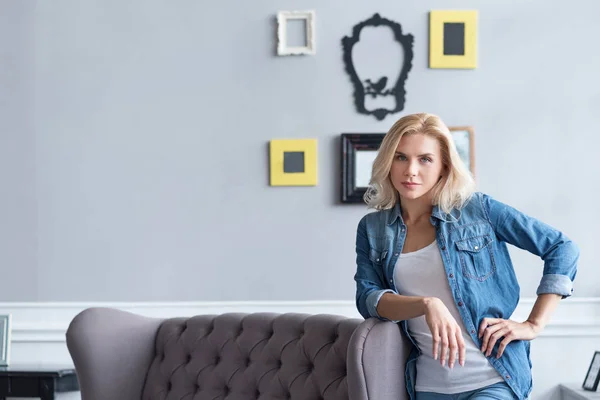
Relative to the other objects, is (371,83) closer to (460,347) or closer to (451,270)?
(451,270)

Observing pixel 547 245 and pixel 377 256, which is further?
pixel 377 256

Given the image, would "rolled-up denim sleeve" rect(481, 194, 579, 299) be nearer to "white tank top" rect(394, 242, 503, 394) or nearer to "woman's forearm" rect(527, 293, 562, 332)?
"woman's forearm" rect(527, 293, 562, 332)

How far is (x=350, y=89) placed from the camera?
3713 millimetres

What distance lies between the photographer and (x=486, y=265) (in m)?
2.24

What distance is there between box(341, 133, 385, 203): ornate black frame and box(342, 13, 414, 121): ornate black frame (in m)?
0.11

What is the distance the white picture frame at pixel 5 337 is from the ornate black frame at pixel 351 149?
64.5 inches

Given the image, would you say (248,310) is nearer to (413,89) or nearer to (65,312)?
(65,312)

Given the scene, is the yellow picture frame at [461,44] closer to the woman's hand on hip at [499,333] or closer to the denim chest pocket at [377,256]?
the denim chest pocket at [377,256]

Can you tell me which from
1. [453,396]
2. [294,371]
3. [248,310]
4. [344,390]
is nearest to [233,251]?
[248,310]

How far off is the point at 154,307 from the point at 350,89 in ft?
4.44

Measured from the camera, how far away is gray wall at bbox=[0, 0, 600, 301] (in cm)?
368

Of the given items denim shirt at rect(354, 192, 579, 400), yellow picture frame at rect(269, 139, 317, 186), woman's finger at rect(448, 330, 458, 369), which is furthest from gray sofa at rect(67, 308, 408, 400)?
yellow picture frame at rect(269, 139, 317, 186)

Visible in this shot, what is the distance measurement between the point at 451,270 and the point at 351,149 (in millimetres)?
1540

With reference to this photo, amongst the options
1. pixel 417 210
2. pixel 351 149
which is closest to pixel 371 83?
pixel 351 149
